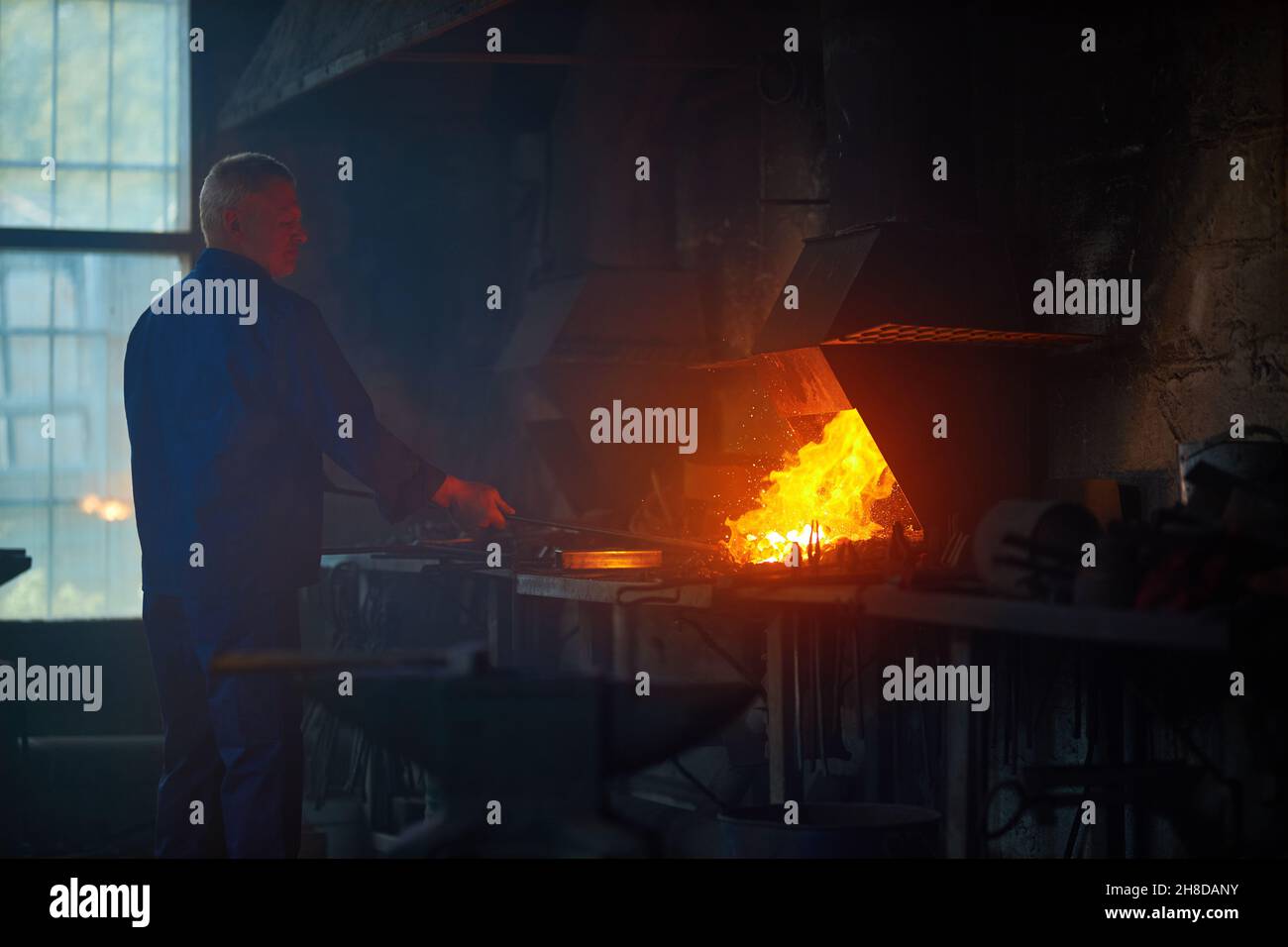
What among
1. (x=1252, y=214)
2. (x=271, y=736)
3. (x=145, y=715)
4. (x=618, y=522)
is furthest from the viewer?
(x=145, y=715)

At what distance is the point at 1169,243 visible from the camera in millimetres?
4969

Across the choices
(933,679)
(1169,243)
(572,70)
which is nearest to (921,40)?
(1169,243)

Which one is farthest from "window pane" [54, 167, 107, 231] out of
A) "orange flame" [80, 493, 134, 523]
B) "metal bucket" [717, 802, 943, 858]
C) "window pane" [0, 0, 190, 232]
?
"metal bucket" [717, 802, 943, 858]

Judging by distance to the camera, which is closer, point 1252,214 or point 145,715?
point 1252,214

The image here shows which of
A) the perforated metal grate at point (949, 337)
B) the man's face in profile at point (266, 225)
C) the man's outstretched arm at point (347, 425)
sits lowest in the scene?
the man's outstretched arm at point (347, 425)

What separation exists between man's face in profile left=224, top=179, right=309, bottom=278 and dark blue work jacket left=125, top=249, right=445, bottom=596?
0.24 feet

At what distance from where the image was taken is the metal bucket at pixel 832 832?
14.1 ft

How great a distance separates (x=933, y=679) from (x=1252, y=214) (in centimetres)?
164

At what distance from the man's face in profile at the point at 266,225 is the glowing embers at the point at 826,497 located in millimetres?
1837

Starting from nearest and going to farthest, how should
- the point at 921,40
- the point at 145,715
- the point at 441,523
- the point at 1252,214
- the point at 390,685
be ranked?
the point at 390,685 → the point at 1252,214 → the point at 921,40 → the point at 441,523 → the point at 145,715

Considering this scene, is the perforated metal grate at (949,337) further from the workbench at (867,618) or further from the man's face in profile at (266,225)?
the man's face in profile at (266,225)

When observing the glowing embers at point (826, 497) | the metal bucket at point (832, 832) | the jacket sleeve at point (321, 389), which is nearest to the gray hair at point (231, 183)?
the jacket sleeve at point (321, 389)
